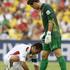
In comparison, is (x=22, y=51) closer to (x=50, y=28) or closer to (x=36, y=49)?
(x=36, y=49)

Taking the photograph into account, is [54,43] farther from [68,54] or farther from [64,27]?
[64,27]

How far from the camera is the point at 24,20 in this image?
60.8ft

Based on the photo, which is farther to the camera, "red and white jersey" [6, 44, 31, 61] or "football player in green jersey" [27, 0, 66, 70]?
"football player in green jersey" [27, 0, 66, 70]

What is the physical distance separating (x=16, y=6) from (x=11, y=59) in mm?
10165

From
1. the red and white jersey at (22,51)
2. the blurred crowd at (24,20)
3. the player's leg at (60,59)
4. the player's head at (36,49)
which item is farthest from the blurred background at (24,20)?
the player's head at (36,49)

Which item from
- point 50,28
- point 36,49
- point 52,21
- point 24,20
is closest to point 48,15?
point 52,21

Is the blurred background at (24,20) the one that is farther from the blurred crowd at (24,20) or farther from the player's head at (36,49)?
the player's head at (36,49)

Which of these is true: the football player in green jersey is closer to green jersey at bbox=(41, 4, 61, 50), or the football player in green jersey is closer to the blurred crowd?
green jersey at bbox=(41, 4, 61, 50)

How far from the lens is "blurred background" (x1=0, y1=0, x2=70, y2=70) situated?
17516 mm

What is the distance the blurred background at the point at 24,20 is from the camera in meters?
17.5

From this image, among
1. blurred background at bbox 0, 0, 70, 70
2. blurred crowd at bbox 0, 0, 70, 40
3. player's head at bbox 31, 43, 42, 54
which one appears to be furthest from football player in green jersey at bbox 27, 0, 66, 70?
blurred crowd at bbox 0, 0, 70, 40

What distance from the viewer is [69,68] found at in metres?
13.3

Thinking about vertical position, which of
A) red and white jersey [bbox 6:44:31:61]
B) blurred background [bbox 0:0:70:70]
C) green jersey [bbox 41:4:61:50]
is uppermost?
green jersey [bbox 41:4:61:50]

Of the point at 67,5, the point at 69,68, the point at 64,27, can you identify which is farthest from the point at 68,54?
the point at 67,5
